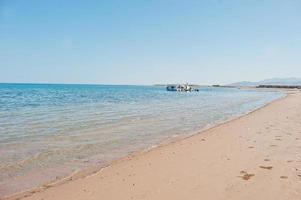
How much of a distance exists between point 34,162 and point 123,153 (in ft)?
10.3

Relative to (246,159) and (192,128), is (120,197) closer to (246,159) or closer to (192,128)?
(246,159)

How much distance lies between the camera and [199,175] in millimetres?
8883

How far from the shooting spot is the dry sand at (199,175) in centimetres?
743

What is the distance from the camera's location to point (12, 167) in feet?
34.1

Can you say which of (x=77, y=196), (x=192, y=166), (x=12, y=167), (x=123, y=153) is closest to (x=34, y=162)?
(x=12, y=167)

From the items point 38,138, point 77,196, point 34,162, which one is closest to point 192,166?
point 77,196

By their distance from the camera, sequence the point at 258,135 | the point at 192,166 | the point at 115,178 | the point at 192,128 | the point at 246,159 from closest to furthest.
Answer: the point at 115,178 < the point at 192,166 < the point at 246,159 < the point at 258,135 < the point at 192,128

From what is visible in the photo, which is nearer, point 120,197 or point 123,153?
point 120,197

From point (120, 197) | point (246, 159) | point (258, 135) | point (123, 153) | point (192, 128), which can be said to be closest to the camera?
point (120, 197)

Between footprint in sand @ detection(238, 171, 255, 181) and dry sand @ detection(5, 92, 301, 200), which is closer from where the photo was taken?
dry sand @ detection(5, 92, 301, 200)

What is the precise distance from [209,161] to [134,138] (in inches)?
240

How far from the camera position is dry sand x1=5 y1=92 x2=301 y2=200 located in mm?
7434

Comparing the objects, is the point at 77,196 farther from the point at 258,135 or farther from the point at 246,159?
the point at 258,135

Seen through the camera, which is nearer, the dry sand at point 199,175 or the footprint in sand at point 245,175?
the dry sand at point 199,175
